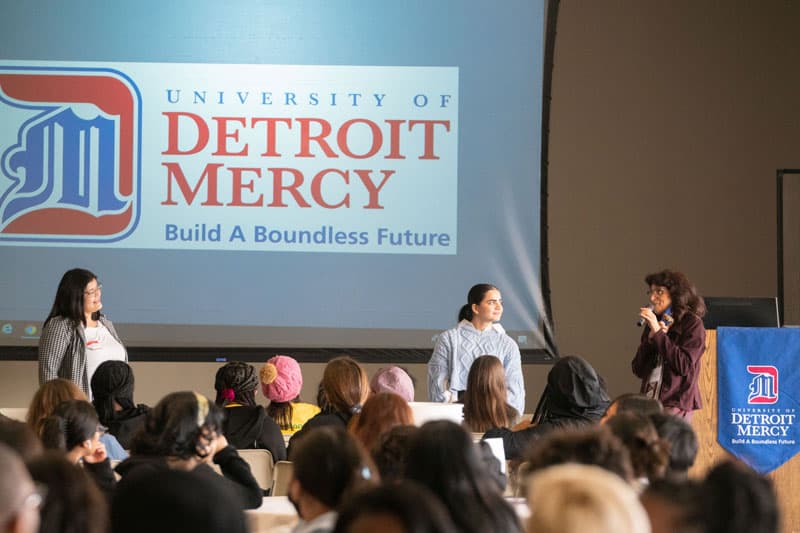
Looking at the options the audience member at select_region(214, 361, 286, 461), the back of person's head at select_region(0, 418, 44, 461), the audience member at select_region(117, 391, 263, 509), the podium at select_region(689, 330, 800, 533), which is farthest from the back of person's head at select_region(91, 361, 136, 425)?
the podium at select_region(689, 330, 800, 533)

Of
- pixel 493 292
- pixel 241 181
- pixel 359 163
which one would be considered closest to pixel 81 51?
pixel 241 181

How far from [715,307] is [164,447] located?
3.40 m

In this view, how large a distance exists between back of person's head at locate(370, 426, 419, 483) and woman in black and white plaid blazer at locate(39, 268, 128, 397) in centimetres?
252

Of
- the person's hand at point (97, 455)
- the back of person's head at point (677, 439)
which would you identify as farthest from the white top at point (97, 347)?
the back of person's head at point (677, 439)

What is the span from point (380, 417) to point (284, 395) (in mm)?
1645

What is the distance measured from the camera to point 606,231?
7.36 meters

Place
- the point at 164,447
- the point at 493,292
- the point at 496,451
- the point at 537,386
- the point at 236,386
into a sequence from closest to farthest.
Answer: the point at 164,447, the point at 496,451, the point at 236,386, the point at 493,292, the point at 537,386

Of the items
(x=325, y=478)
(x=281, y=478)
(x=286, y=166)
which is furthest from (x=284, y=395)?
(x=325, y=478)

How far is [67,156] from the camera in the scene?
647 centimetres

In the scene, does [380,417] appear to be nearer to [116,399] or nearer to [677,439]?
[677,439]

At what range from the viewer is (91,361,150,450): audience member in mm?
4078

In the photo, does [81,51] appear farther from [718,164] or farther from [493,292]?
[718,164]

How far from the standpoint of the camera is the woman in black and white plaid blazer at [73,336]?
482 centimetres

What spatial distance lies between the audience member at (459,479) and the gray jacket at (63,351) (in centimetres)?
318
